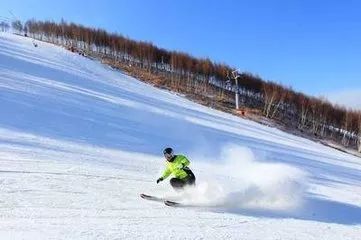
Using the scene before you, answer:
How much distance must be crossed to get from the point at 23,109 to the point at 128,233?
14.7m

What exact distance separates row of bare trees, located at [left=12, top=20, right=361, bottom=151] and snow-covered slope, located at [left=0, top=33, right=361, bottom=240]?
118 feet

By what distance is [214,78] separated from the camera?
221ft

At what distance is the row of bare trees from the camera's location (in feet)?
216

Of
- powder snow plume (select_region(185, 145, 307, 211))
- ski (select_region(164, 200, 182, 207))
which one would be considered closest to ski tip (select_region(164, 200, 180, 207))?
ski (select_region(164, 200, 182, 207))

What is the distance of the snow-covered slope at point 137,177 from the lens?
9.34m

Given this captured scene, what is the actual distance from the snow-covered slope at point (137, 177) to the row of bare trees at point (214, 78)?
36.1 meters

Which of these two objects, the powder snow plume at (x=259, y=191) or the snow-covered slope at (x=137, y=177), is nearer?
the snow-covered slope at (x=137, y=177)

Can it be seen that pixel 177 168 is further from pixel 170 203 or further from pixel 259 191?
pixel 259 191

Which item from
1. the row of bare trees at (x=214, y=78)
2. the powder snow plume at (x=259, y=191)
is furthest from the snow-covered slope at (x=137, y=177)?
the row of bare trees at (x=214, y=78)

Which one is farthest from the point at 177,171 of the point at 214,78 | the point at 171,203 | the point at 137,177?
the point at 214,78

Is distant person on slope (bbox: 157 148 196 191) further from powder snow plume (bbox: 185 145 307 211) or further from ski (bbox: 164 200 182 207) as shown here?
ski (bbox: 164 200 182 207)

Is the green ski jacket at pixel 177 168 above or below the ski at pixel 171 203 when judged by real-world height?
above

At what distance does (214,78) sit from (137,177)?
5438 cm

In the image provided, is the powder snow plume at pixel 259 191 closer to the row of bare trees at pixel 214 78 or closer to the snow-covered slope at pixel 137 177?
the snow-covered slope at pixel 137 177
